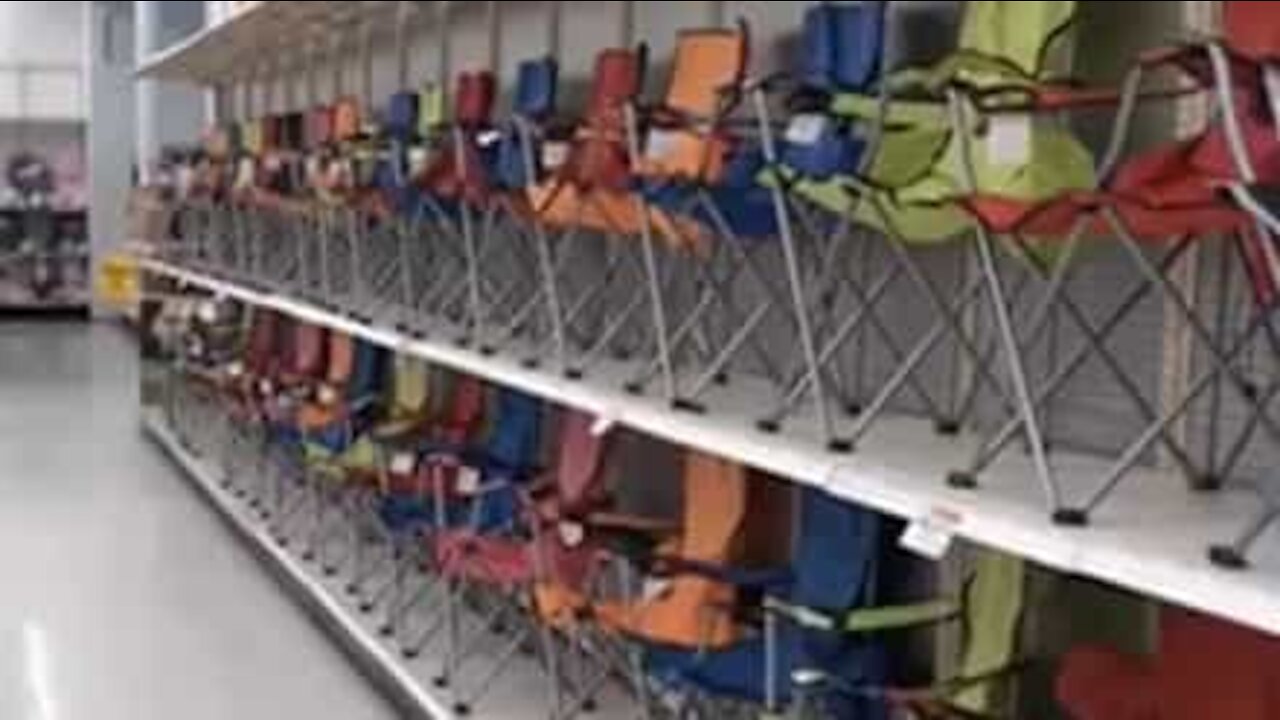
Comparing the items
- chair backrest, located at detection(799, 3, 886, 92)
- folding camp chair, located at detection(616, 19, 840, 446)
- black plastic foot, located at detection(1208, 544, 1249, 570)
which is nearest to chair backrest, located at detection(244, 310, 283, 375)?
folding camp chair, located at detection(616, 19, 840, 446)

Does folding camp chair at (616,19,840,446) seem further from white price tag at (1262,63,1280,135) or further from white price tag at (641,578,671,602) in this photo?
white price tag at (1262,63,1280,135)

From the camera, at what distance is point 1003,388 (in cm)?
285

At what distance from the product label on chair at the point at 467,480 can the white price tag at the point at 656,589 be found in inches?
39.6

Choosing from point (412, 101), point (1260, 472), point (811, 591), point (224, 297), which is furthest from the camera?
point (224, 297)

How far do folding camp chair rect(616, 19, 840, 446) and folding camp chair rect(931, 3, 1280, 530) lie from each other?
17.0 inches

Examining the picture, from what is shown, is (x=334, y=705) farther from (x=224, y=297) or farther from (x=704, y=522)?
(x=224, y=297)

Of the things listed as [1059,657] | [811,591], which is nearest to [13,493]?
[811,591]

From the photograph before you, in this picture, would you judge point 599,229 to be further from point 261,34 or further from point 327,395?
point 261,34

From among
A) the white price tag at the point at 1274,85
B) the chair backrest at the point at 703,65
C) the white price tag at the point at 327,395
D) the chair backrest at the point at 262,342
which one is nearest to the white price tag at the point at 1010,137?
the white price tag at the point at 1274,85

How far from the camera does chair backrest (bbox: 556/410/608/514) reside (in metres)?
4.01

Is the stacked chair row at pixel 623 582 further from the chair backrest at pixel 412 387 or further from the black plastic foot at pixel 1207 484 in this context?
the black plastic foot at pixel 1207 484

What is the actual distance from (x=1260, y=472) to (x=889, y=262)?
3.23ft

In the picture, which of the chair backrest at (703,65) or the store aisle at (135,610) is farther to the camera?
the store aisle at (135,610)

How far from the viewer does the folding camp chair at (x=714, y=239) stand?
9.87ft
